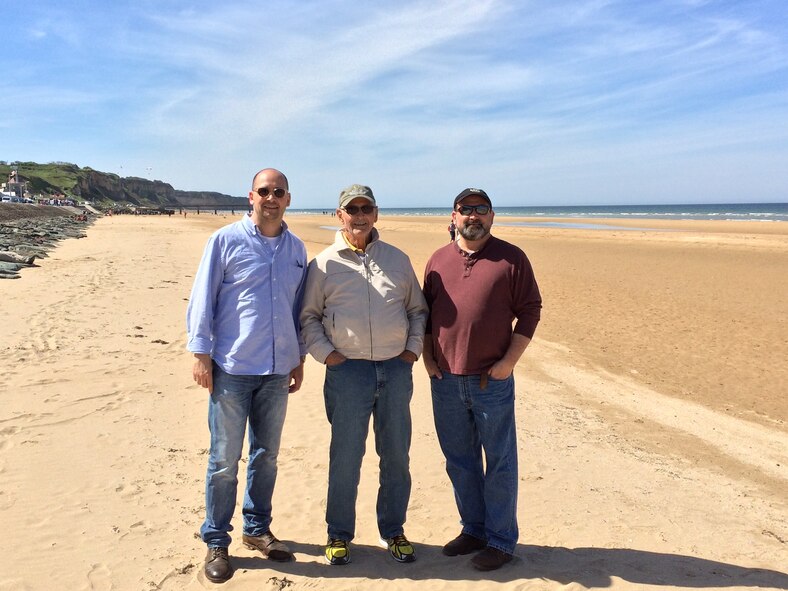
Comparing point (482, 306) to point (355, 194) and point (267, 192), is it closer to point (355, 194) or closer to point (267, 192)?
point (355, 194)

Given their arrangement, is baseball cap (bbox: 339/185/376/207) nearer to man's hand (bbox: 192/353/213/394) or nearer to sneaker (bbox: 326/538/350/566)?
man's hand (bbox: 192/353/213/394)

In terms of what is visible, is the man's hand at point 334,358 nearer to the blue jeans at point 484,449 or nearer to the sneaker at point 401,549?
the blue jeans at point 484,449

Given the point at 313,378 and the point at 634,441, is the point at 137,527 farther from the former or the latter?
the point at 634,441

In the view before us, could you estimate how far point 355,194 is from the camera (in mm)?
3406

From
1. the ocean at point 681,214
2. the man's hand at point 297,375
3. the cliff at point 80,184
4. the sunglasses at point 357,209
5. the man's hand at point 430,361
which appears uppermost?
the cliff at point 80,184

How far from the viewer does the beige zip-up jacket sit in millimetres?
3350

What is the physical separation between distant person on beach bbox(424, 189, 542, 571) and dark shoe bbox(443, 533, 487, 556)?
13 millimetres

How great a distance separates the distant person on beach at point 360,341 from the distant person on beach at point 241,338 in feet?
0.63

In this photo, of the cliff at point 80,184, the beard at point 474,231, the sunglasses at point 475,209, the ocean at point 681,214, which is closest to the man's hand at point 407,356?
the beard at point 474,231

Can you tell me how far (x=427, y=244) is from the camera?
33.6m

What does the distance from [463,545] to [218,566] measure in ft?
5.11

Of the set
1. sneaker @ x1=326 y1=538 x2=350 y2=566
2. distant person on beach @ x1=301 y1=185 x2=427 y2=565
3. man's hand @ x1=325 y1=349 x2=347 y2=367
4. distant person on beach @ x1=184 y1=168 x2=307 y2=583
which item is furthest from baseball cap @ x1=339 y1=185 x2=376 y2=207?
sneaker @ x1=326 y1=538 x2=350 y2=566

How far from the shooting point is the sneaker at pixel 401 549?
3600 mm

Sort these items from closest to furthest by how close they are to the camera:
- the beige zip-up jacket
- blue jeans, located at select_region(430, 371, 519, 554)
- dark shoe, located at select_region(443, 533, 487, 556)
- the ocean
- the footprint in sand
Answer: the footprint in sand < the beige zip-up jacket < blue jeans, located at select_region(430, 371, 519, 554) < dark shoe, located at select_region(443, 533, 487, 556) < the ocean
